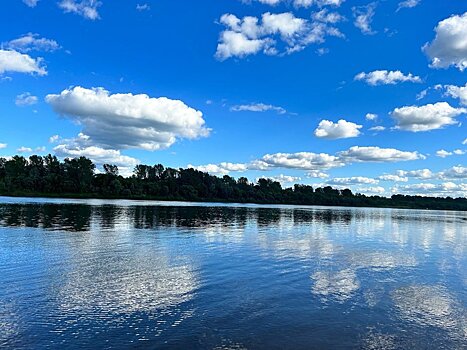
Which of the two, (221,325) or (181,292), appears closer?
(221,325)

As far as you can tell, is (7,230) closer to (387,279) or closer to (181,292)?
(181,292)

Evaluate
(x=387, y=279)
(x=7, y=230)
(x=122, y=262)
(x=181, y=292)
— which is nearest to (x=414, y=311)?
(x=387, y=279)

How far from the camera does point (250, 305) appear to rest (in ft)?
55.7

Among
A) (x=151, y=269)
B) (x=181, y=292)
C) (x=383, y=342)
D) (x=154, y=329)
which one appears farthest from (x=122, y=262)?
(x=383, y=342)

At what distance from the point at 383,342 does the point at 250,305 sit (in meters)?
5.69

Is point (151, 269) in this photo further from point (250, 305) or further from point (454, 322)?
point (454, 322)

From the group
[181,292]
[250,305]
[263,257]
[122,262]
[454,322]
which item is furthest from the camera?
[263,257]

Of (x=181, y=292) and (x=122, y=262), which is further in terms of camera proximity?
(x=122, y=262)

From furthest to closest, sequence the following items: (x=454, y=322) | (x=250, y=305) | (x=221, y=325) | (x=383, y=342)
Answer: (x=250, y=305) < (x=454, y=322) < (x=221, y=325) < (x=383, y=342)

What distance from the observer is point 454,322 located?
1589 centimetres

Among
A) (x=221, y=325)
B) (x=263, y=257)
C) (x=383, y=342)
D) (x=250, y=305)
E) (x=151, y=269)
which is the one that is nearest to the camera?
(x=383, y=342)

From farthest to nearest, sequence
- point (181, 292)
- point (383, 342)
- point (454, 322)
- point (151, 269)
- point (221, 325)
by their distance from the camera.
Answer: point (151, 269), point (181, 292), point (454, 322), point (221, 325), point (383, 342)

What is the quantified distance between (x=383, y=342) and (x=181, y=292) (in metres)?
9.22

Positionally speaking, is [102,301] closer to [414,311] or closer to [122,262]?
[122,262]
